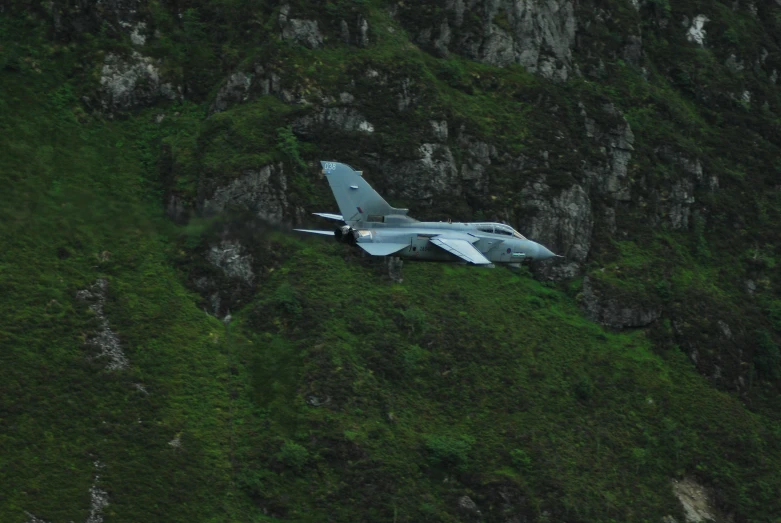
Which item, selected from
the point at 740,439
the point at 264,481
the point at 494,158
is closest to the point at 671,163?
the point at 494,158

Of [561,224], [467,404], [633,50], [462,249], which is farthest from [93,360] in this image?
[633,50]

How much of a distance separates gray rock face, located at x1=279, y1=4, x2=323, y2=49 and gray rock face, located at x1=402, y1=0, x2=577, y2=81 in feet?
36.1

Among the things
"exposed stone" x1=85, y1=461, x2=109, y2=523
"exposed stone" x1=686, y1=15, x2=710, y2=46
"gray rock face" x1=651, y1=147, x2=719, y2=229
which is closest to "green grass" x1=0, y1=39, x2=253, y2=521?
"exposed stone" x1=85, y1=461, x2=109, y2=523

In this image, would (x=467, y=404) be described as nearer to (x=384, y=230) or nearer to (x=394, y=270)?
(x=394, y=270)

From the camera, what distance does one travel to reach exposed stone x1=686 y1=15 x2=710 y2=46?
137 m

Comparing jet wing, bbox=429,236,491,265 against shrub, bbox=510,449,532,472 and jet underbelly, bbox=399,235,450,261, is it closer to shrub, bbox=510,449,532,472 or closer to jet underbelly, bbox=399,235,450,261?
Result: jet underbelly, bbox=399,235,450,261

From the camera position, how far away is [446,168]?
110 metres

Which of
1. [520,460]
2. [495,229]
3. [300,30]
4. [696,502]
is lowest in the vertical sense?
[696,502]

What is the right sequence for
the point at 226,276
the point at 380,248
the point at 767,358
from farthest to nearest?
the point at 767,358 → the point at 226,276 → the point at 380,248

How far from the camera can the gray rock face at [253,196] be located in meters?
100

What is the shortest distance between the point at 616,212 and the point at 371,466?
4099 centimetres

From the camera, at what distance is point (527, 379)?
99562 millimetres

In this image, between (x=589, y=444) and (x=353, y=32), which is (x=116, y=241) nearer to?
(x=353, y=32)

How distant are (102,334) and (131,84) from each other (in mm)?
27166
